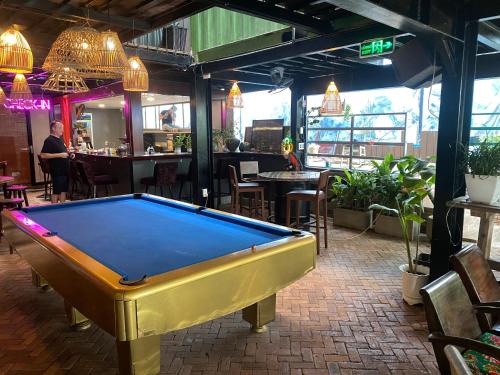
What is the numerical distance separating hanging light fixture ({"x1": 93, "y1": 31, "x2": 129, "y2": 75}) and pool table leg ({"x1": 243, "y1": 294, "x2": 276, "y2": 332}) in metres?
2.51

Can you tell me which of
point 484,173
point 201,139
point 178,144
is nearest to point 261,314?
point 484,173

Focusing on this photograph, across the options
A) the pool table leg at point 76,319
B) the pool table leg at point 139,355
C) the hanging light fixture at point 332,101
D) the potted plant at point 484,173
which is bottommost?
the pool table leg at point 76,319

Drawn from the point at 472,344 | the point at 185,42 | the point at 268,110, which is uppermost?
the point at 185,42

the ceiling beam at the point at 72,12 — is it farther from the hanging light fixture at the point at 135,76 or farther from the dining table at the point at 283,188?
the dining table at the point at 283,188

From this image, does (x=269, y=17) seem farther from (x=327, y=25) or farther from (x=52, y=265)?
(x=52, y=265)

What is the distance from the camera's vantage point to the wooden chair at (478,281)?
2041mm

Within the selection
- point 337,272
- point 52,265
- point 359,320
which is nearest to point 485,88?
point 337,272

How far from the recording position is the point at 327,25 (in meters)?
4.29

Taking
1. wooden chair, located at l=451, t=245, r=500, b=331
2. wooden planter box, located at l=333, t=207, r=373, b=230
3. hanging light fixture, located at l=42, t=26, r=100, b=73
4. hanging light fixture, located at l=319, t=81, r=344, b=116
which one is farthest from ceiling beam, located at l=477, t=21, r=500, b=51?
hanging light fixture, located at l=42, t=26, r=100, b=73

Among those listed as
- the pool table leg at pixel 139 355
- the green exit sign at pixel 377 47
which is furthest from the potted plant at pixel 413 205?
the pool table leg at pixel 139 355

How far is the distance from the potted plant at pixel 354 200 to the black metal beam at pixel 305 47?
239cm

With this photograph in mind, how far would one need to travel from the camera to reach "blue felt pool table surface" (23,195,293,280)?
2191 millimetres

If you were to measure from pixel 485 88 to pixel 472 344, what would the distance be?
5.51m

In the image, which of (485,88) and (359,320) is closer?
(359,320)
